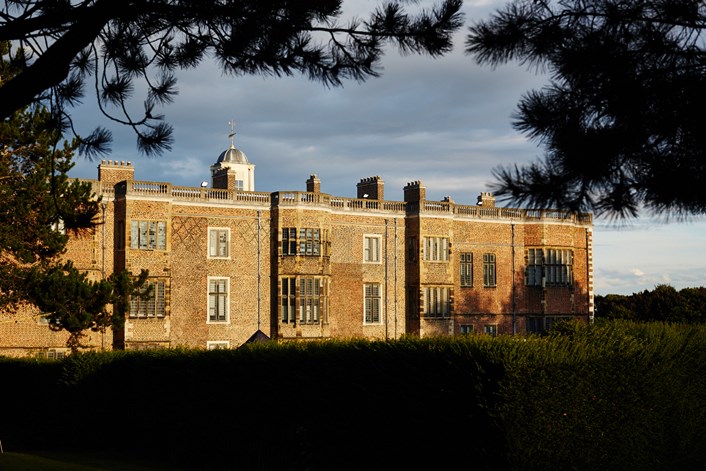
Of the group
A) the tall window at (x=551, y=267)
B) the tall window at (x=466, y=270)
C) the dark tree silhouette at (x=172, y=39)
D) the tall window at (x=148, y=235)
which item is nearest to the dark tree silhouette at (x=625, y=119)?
the dark tree silhouette at (x=172, y=39)

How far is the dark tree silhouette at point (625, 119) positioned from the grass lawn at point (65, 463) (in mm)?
12069

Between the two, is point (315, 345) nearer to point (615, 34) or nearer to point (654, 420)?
point (654, 420)

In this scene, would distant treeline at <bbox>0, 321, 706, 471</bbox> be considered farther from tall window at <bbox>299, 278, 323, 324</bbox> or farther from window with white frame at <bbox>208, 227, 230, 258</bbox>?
tall window at <bbox>299, 278, 323, 324</bbox>

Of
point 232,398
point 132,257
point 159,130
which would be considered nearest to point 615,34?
point 159,130

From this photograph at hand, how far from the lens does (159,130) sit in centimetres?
1234

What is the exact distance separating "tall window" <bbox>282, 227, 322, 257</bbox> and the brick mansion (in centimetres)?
5

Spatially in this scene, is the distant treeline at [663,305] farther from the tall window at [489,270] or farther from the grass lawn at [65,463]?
the grass lawn at [65,463]

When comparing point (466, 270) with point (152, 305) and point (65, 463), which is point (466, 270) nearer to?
point (152, 305)

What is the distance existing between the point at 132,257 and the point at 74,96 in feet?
84.2

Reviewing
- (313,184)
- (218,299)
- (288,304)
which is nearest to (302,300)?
(288,304)

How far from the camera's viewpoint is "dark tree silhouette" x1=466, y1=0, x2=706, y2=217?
8523 mm

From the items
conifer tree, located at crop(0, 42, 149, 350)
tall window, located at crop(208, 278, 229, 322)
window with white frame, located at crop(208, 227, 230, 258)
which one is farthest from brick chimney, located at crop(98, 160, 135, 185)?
conifer tree, located at crop(0, 42, 149, 350)

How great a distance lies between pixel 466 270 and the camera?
48.2 meters

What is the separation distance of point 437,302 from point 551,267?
7.50m
